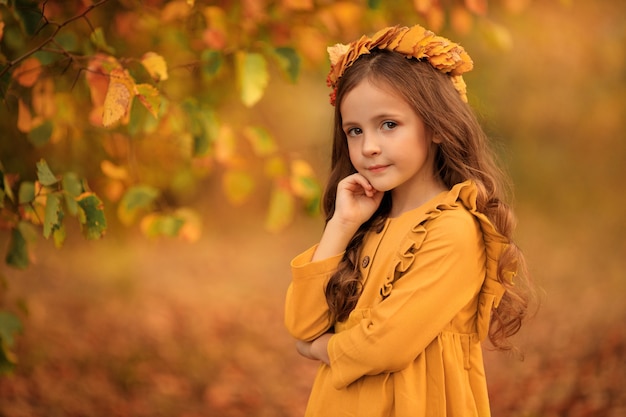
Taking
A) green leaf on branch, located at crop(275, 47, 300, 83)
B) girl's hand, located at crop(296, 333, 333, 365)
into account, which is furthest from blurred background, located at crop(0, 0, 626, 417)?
girl's hand, located at crop(296, 333, 333, 365)

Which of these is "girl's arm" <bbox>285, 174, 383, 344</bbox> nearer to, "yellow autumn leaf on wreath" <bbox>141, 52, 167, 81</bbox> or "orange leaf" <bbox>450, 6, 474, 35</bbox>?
"yellow autumn leaf on wreath" <bbox>141, 52, 167, 81</bbox>

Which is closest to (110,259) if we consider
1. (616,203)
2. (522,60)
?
(522,60)

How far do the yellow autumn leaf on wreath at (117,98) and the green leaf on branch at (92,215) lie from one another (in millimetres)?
204

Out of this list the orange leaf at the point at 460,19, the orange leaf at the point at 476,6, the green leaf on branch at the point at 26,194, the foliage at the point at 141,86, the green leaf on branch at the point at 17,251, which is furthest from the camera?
the orange leaf at the point at 460,19

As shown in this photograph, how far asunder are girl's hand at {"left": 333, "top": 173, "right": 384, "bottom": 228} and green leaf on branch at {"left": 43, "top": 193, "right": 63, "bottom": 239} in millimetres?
729

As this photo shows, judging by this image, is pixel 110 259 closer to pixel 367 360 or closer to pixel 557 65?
pixel 557 65

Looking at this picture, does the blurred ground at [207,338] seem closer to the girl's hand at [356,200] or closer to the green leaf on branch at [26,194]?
the girl's hand at [356,200]

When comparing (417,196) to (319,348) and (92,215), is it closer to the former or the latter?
(319,348)

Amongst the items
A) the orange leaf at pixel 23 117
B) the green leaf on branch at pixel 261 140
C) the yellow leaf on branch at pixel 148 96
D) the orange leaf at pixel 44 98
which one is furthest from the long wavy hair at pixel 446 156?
the orange leaf at pixel 44 98

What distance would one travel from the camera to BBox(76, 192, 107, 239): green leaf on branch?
1.75 metres

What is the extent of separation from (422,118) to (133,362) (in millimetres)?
3428

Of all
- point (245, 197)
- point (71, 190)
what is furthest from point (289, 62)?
point (245, 197)

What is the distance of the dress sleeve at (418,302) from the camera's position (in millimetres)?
1528

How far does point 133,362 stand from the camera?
4.49m
